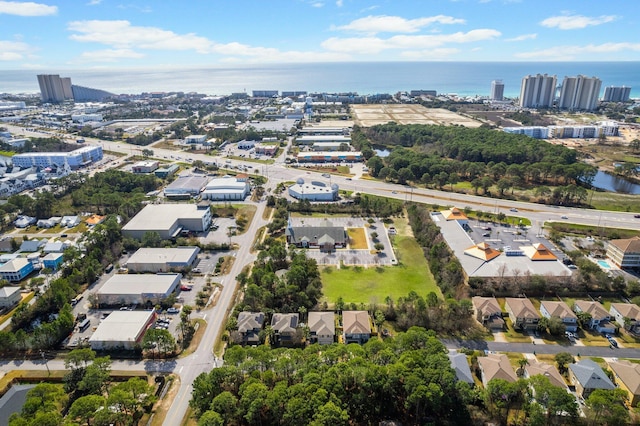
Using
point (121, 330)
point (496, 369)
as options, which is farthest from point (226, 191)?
point (496, 369)

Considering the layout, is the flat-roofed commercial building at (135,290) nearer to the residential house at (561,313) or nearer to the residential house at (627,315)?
the residential house at (561,313)

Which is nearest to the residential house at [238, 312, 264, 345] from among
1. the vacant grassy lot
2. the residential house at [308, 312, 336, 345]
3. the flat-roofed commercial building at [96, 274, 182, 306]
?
the residential house at [308, 312, 336, 345]

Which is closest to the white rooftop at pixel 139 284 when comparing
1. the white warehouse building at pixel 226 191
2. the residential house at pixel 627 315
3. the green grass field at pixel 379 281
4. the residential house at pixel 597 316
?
the green grass field at pixel 379 281

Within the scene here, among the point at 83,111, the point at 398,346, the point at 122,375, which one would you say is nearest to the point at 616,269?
the point at 398,346

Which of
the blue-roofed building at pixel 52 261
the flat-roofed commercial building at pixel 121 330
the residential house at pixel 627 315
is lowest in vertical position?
the residential house at pixel 627 315

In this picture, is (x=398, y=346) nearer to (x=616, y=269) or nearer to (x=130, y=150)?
(x=616, y=269)

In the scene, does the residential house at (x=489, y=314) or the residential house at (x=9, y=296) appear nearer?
the residential house at (x=489, y=314)
